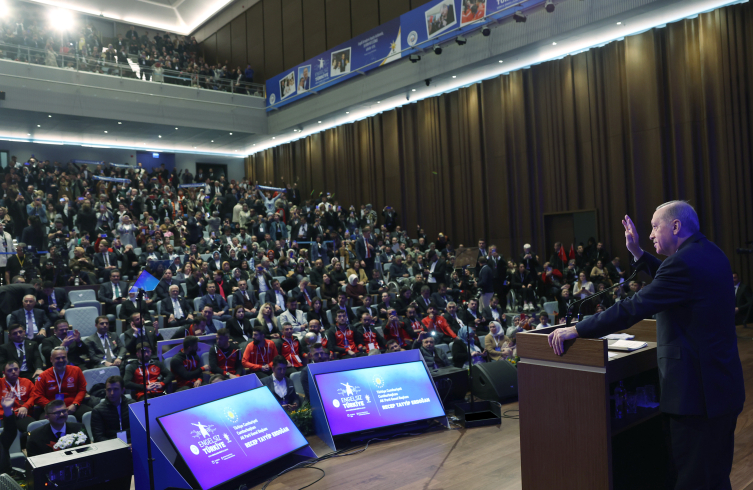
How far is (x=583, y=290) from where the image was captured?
9.47 meters

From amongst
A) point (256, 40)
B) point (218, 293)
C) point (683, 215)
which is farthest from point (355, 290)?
point (256, 40)

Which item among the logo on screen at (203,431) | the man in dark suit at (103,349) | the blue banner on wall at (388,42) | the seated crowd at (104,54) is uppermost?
the seated crowd at (104,54)

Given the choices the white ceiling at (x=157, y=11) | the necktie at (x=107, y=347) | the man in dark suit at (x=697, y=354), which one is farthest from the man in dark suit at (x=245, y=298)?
the white ceiling at (x=157, y=11)

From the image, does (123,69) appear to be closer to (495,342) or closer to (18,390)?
(18,390)

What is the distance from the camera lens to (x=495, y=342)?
7.44 meters

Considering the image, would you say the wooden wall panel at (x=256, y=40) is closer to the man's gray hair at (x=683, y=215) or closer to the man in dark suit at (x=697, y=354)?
the man's gray hair at (x=683, y=215)

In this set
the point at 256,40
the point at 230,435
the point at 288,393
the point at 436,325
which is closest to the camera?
the point at 230,435

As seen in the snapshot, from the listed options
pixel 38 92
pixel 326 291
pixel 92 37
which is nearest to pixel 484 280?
pixel 326 291

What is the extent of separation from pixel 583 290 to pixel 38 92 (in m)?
13.3

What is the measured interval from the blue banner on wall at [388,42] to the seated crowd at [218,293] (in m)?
4.00

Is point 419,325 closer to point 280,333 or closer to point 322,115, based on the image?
point 280,333

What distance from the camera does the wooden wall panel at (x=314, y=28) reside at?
16.7 m

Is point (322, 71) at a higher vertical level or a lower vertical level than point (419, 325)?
higher

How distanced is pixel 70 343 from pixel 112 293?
1.81m
